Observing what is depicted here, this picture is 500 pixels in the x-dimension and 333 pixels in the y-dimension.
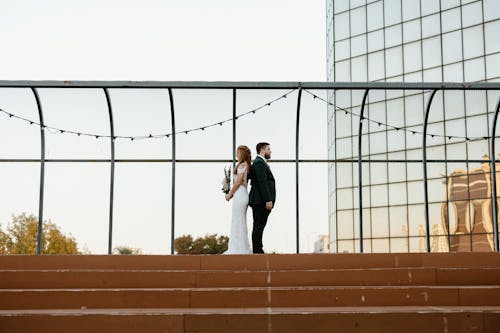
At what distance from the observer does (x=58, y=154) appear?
12.7m

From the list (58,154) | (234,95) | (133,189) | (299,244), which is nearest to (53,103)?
(58,154)

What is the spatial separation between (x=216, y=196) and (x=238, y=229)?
7.19ft

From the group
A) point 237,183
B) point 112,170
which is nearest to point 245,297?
point 237,183

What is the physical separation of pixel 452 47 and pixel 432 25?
6.16 feet

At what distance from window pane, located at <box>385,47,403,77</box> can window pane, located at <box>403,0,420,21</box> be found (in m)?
1.82

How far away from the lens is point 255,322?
22.9 ft

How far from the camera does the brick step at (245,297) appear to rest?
7949mm

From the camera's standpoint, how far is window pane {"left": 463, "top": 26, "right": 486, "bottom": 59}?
39.3 meters

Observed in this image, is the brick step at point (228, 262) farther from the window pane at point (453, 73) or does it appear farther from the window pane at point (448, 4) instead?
the window pane at point (448, 4)

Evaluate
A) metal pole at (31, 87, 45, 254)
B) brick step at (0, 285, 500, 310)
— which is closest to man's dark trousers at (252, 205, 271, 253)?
brick step at (0, 285, 500, 310)

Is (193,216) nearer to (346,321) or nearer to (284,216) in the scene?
(284,216)

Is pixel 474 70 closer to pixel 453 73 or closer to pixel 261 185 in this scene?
pixel 453 73

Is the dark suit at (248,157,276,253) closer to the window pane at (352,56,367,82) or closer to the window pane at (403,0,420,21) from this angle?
the window pane at (403,0,420,21)

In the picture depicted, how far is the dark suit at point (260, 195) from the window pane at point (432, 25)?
32956 mm
